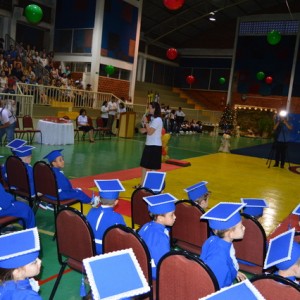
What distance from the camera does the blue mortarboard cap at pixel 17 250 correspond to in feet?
6.40

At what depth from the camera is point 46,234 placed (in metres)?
4.59

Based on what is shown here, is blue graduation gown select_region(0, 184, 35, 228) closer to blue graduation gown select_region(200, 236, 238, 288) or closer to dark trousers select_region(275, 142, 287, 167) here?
blue graduation gown select_region(200, 236, 238, 288)

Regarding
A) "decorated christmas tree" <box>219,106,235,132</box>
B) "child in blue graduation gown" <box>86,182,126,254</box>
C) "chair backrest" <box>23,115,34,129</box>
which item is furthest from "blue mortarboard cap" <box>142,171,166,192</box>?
"decorated christmas tree" <box>219,106,235,132</box>

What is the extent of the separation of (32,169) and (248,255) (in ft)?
9.74

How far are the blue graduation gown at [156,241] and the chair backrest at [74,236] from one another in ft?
1.38

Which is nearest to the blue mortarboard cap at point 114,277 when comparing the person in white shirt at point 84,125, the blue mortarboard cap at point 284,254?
the blue mortarboard cap at point 284,254

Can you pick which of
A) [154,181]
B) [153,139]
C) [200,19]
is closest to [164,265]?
[154,181]

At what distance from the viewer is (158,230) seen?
2.88 m

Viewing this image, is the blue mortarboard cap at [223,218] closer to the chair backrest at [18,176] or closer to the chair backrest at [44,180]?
the chair backrest at [44,180]

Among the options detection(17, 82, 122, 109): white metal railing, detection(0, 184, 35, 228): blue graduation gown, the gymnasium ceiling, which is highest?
the gymnasium ceiling

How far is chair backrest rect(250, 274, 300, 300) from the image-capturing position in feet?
6.30

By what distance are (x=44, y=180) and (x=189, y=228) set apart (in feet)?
6.38

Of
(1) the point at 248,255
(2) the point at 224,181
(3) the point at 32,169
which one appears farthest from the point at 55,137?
(1) the point at 248,255

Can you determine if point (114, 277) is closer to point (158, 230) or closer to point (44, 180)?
point (158, 230)
